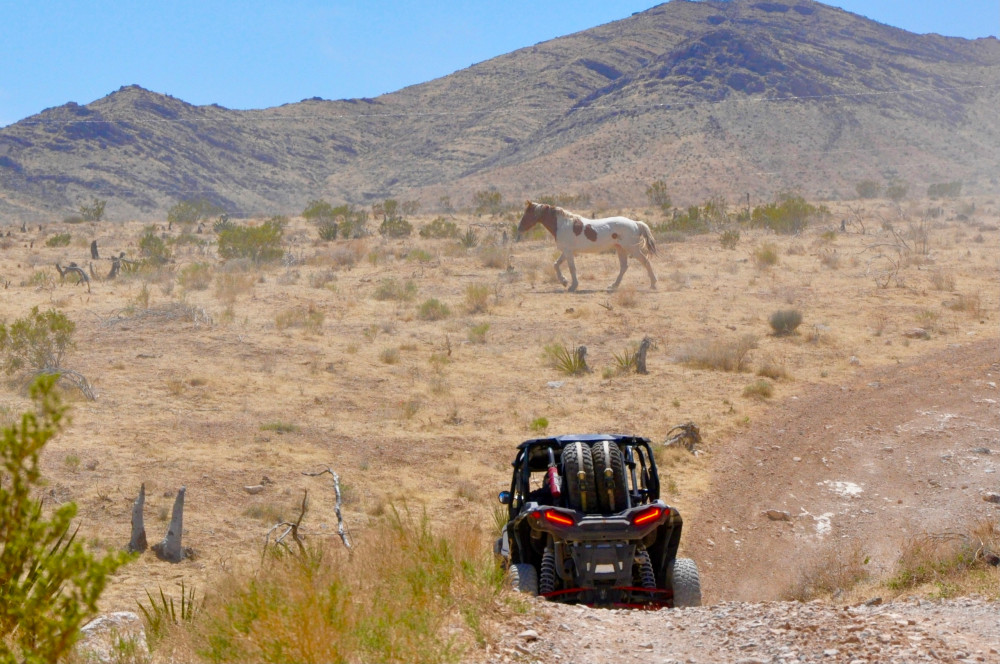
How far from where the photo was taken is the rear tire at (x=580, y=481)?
6.46 metres

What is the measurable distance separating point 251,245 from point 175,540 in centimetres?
2036

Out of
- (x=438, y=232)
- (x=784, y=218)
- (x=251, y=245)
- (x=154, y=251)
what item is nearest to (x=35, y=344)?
(x=251, y=245)

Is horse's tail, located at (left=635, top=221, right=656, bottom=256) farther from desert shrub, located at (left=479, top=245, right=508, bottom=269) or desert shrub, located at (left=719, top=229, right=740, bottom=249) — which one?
desert shrub, located at (left=719, top=229, right=740, bottom=249)

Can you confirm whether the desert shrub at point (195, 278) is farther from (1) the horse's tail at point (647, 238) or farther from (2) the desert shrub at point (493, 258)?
(1) the horse's tail at point (647, 238)

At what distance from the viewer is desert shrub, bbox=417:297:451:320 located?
1902cm

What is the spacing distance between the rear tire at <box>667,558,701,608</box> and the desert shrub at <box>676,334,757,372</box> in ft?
29.2

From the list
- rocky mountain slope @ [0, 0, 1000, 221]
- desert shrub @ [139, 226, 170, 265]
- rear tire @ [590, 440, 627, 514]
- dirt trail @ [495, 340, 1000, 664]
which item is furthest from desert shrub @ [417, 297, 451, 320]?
rocky mountain slope @ [0, 0, 1000, 221]

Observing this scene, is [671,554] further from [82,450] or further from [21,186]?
[21,186]

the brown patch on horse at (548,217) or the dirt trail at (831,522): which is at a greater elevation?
the brown patch on horse at (548,217)

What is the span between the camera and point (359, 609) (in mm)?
4727

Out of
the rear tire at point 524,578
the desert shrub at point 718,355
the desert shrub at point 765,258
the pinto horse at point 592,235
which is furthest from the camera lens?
the desert shrub at point 765,258

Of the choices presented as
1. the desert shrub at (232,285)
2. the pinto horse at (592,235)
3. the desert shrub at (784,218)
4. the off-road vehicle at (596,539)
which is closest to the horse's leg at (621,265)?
the pinto horse at (592,235)

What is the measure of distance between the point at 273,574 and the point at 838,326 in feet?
48.6

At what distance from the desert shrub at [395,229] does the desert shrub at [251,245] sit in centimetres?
573
